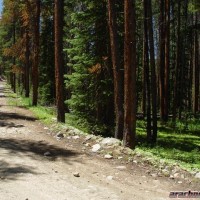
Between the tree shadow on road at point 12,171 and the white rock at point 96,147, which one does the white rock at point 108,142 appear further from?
the tree shadow on road at point 12,171

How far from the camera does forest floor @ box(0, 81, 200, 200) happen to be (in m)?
7.97

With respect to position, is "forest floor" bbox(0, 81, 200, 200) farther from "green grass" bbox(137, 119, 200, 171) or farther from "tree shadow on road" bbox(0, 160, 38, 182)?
"green grass" bbox(137, 119, 200, 171)

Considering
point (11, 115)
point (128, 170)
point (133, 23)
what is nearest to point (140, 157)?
point (128, 170)

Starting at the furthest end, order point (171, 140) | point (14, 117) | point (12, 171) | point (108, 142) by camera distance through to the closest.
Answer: point (14, 117), point (171, 140), point (108, 142), point (12, 171)

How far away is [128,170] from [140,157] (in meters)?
1.06

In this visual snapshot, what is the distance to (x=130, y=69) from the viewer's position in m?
12.0

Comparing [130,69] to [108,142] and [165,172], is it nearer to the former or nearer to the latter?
[108,142]

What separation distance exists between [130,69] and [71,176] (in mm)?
4284

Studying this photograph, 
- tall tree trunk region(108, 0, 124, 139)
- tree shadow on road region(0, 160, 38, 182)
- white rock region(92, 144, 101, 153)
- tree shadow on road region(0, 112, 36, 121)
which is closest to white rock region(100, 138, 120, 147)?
white rock region(92, 144, 101, 153)

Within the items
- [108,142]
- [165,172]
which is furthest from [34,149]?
[165,172]

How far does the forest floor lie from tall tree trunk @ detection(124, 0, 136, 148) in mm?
1384

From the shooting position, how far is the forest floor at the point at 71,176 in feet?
26.1

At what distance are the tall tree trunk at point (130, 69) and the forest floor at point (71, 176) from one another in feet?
4.54

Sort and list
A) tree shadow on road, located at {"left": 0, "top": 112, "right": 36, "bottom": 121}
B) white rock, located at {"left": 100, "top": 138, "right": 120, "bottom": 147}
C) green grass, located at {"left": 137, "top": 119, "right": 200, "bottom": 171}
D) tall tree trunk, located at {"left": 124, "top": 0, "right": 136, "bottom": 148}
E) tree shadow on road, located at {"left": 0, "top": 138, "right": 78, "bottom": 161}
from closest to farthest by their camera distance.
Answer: tree shadow on road, located at {"left": 0, "top": 138, "right": 78, "bottom": 161} → tall tree trunk, located at {"left": 124, "top": 0, "right": 136, "bottom": 148} → white rock, located at {"left": 100, "top": 138, "right": 120, "bottom": 147} → green grass, located at {"left": 137, "top": 119, "right": 200, "bottom": 171} → tree shadow on road, located at {"left": 0, "top": 112, "right": 36, "bottom": 121}
